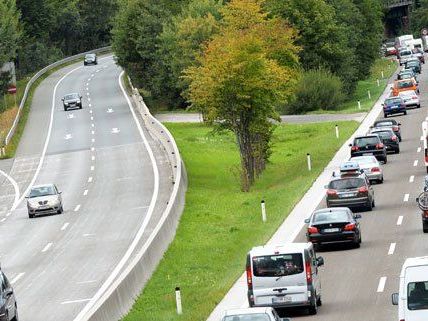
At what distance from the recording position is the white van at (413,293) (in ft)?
68.5

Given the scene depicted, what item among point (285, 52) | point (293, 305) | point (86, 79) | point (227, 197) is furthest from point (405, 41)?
point (293, 305)

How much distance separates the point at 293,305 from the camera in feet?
90.2

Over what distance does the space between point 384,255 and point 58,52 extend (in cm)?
12567

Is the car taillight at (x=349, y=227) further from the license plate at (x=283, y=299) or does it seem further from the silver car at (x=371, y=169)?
the silver car at (x=371, y=169)

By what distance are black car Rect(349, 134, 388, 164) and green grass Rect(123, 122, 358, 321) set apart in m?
2.36

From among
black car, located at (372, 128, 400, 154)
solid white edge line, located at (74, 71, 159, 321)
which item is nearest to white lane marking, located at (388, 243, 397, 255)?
solid white edge line, located at (74, 71, 159, 321)

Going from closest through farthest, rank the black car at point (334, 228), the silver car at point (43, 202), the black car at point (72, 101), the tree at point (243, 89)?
the black car at point (334, 228), the silver car at point (43, 202), the tree at point (243, 89), the black car at point (72, 101)

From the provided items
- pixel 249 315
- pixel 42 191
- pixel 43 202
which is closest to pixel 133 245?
pixel 43 202

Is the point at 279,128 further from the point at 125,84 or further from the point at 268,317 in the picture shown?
the point at 268,317

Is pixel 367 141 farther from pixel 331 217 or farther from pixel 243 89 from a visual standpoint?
pixel 331 217

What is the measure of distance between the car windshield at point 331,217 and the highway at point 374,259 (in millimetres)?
964

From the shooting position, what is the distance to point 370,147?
60188mm

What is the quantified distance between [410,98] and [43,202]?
40.1 metres

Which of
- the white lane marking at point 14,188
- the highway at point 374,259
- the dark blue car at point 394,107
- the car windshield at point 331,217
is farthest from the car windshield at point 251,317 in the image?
the dark blue car at point 394,107
